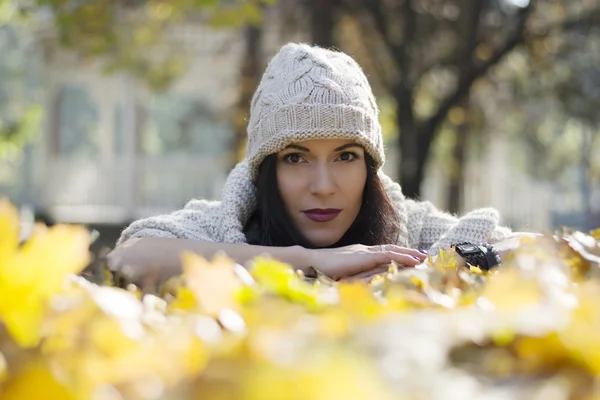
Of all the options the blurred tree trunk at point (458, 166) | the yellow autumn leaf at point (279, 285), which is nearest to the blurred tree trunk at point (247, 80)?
the blurred tree trunk at point (458, 166)

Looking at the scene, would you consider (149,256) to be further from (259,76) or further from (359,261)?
(259,76)

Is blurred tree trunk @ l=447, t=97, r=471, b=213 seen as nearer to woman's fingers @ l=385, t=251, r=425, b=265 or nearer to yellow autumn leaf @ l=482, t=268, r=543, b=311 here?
woman's fingers @ l=385, t=251, r=425, b=265

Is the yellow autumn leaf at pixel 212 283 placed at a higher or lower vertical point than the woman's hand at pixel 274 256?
higher

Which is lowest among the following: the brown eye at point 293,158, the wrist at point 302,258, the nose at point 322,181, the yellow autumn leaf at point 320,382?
the wrist at point 302,258

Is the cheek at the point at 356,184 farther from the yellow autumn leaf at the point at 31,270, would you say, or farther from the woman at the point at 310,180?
the yellow autumn leaf at the point at 31,270

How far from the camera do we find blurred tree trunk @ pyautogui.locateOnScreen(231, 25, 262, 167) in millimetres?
9891

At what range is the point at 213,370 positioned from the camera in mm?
405

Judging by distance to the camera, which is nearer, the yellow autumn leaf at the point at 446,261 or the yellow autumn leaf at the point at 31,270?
the yellow autumn leaf at the point at 31,270

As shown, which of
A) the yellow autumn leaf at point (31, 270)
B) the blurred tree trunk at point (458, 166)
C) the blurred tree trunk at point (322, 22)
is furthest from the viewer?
the blurred tree trunk at point (458, 166)

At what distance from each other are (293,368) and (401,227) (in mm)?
2536

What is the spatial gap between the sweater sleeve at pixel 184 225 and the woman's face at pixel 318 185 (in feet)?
0.89

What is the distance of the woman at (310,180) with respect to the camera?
8.64 ft

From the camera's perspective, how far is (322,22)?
325 inches

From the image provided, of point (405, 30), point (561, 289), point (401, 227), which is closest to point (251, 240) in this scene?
point (401, 227)
